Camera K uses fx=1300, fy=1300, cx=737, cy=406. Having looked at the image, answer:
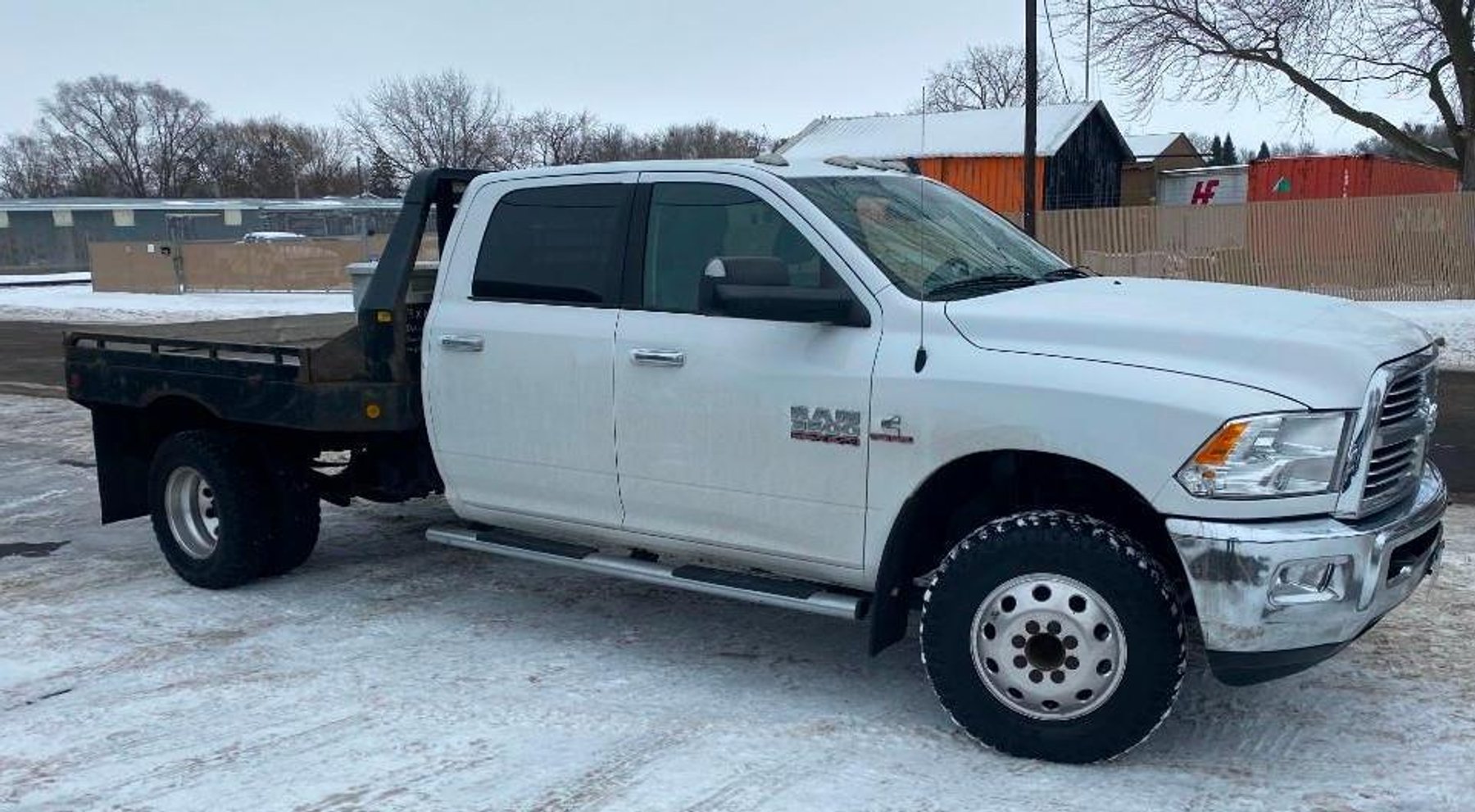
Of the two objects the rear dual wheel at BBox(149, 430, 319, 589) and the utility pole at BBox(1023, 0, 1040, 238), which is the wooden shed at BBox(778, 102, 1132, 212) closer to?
the utility pole at BBox(1023, 0, 1040, 238)

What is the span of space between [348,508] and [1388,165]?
35.5 meters

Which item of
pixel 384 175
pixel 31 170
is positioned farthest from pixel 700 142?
pixel 31 170

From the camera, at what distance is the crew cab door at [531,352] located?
5.05 meters

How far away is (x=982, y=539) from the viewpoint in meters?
4.13

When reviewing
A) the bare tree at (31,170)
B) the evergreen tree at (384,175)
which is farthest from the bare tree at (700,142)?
the bare tree at (31,170)

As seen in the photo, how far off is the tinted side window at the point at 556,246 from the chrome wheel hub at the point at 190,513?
199 cm

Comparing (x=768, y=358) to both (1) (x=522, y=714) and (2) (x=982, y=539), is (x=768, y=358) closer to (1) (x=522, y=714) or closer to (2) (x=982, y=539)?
(2) (x=982, y=539)

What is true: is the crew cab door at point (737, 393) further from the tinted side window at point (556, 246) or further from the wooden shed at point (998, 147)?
the wooden shed at point (998, 147)

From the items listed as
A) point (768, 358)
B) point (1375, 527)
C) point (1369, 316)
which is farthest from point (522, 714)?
point (1369, 316)

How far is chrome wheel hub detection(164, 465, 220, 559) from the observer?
6359 mm

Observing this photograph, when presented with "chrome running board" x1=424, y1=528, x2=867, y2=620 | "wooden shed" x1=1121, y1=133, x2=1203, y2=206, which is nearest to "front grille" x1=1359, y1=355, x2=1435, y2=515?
"chrome running board" x1=424, y1=528, x2=867, y2=620

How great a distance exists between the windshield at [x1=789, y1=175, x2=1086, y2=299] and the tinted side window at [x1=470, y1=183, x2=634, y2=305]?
79 cm

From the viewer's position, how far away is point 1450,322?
60.8 feet

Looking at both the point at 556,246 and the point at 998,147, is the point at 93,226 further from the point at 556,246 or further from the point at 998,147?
the point at 556,246
